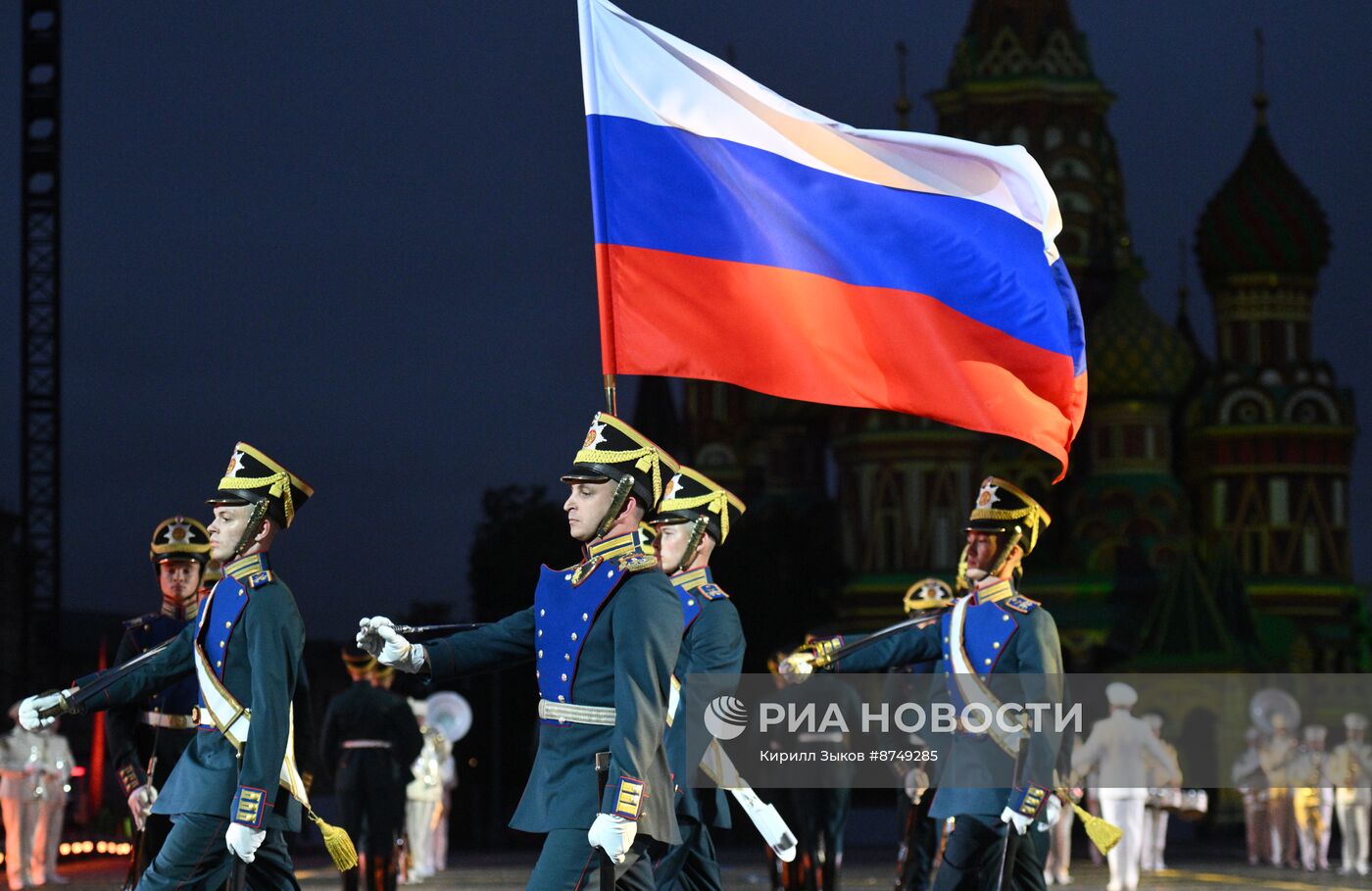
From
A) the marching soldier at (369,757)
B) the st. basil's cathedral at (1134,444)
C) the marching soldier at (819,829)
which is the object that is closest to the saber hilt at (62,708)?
the marching soldier at (369,757)

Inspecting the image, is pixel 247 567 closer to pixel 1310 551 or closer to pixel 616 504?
pixel 616 504

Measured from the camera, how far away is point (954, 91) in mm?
70812

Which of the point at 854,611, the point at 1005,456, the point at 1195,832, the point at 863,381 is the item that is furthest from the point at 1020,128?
the point at 863,381

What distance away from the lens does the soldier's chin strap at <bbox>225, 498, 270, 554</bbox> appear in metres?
9.40

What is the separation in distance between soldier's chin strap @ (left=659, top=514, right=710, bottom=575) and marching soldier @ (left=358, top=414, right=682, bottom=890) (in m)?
2.89

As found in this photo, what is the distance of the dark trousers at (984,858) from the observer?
1053 cm

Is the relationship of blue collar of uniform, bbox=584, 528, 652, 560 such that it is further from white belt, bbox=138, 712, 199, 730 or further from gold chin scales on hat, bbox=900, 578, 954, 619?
gold chin scales on hat, bbox=900, 578, 954, 619

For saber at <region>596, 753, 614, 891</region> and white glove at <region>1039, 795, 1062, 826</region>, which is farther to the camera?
white glove at <region>1039, 795, 1062, 826</region>

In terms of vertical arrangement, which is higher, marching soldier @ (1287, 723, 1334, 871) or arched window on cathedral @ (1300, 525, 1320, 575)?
arched window on cathedral @ (1300, 525, 1320, 575)

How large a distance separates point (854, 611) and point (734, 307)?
54.1 m

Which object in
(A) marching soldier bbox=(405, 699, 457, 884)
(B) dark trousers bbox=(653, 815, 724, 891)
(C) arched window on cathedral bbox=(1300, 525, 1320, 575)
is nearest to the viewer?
(B) dark trousers bbox=(653, 815, 724, 891)

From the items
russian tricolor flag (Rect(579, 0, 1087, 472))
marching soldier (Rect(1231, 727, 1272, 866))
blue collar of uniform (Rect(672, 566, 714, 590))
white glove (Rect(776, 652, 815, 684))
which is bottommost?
marching soldier (Rect(1231, 727, 1272, 866))

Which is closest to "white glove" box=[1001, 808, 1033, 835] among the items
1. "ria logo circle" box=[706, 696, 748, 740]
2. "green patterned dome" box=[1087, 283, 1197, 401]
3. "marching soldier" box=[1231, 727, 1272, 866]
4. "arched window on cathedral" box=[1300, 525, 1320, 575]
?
"ria logo circle" box=[706, 696, 748, 740]

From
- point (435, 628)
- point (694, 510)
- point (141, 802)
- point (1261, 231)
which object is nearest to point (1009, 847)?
point (694, 510)
